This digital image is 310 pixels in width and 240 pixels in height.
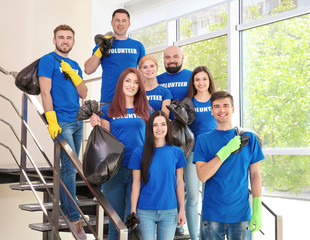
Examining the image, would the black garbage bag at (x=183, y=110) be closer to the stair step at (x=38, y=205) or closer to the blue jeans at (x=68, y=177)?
the blue jeans at (x=68, y=177)

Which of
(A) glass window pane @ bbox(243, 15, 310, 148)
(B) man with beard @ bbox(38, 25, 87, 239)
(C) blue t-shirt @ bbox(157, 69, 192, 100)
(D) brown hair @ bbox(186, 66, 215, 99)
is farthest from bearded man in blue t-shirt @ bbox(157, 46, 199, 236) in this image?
(A) glass window pane @ bbox(243, 15, 310, 148)

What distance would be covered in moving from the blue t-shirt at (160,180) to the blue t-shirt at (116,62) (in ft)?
2.92

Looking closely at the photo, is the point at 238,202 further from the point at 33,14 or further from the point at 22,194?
the point at 33,14

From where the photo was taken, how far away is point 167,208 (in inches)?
94.5

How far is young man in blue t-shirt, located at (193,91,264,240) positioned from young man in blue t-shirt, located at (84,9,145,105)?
3.64 ft

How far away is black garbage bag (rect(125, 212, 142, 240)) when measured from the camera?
7.64 feet

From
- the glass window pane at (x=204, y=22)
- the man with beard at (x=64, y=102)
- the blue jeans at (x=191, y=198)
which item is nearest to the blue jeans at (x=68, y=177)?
the man with beard at (x=64, y=102)

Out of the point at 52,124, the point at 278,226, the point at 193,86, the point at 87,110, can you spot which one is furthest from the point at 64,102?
the point at 278,226

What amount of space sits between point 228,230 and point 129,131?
83 cm

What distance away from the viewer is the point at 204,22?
650cm

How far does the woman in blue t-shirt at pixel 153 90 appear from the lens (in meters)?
3.09

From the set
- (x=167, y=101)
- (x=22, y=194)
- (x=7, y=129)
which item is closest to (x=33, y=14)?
(x=7, y=129)

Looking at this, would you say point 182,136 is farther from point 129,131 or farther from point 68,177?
point 68,177

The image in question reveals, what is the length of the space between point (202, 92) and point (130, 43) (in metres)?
0.71
